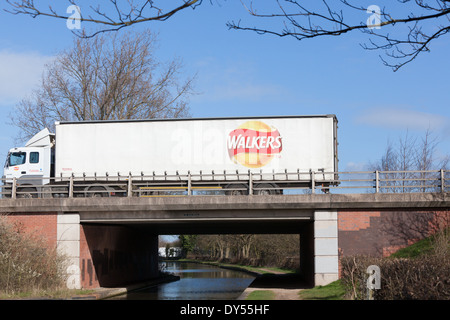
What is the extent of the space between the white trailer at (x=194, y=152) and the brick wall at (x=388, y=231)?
3617 millimetres

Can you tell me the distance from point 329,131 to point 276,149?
2.69m

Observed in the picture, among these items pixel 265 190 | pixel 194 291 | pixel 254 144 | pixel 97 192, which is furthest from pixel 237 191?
pixel 194 291

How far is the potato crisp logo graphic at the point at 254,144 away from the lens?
28141 millimetres

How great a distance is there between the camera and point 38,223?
25969 mm

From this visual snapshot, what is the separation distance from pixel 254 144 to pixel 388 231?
767cm

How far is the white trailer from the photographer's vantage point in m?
28.0

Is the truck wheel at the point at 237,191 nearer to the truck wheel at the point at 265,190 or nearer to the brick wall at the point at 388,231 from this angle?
the truck wheel at the point at 265,190

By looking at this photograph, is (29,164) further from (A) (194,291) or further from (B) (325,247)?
(B) (325,247)

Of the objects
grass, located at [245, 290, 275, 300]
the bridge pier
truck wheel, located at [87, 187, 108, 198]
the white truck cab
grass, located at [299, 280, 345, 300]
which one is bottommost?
grass, located at [245, 290, 275, 300]

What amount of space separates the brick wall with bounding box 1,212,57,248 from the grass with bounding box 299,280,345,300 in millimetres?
11256

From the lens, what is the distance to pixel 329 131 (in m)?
28.0

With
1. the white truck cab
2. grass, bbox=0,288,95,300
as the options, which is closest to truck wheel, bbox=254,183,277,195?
grass, bbox=0,288,95,300

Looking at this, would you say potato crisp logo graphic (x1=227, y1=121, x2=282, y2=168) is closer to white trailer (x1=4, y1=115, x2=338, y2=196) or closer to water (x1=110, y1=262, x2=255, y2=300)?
white trailer (x1=4, y1=115, x2=338, y2=196)
